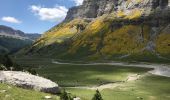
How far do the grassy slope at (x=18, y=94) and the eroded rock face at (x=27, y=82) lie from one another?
6.64 ft

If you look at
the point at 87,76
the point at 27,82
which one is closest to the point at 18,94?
the point at 27,82

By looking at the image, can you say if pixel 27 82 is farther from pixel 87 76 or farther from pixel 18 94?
pixel 87 76

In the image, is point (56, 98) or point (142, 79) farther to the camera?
point (142, 79)

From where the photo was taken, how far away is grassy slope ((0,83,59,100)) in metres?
41.3

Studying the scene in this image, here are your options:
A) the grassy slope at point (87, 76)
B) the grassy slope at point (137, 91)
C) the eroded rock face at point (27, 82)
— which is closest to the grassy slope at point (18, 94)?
the eroded rock face at point (27, 82)

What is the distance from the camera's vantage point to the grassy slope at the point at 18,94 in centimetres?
4127

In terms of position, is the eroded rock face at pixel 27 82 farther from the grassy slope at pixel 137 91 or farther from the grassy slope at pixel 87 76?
the grassy slope at pixel 87 76

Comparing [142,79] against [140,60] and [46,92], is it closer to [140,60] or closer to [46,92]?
[46,92]

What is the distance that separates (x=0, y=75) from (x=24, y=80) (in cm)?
330

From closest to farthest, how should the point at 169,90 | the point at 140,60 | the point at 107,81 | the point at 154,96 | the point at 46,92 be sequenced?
1. the point at 46,92
2. the point at 154,96
3. the point at 169,90
4. the point at 107,81
5. the point at 140,60

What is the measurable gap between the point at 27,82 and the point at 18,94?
209 inches

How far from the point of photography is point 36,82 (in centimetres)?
4853

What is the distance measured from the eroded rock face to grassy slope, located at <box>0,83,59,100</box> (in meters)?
2.03

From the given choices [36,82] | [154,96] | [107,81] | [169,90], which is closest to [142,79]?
[107,81]
